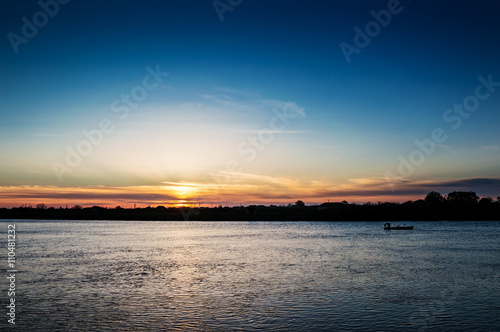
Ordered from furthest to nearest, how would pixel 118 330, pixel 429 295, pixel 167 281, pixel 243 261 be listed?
pixel 243 261
pixel 167 281
pixel 429 295
pixel 118 330

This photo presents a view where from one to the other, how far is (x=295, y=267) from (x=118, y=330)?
2712 cm

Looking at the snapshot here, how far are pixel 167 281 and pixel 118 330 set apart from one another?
15.4 m

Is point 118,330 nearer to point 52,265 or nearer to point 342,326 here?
point 342,326

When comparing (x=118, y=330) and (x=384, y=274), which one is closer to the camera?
(x=118, y=330)

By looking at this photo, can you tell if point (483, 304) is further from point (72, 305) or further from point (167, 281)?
point (72, 305)

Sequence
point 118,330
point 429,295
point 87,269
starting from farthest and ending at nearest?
1. point 87,269
2. point 429,295
3. point 118,330

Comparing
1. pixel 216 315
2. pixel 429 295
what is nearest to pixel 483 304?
pixel 429 295

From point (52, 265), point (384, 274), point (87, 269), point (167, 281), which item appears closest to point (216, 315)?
point (167, 281)

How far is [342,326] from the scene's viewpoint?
21375 millimetres

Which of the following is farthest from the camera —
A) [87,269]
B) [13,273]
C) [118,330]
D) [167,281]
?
[87,269]

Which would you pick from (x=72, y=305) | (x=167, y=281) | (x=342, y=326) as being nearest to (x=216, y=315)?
(x=342, y=326)

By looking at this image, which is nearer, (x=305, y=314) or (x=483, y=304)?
(x=305, y=314)

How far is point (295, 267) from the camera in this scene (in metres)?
45.2

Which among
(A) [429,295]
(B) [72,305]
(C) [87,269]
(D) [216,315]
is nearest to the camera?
(D) [216,315]
